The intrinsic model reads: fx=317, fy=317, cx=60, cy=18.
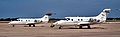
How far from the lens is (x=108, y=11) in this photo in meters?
55.1

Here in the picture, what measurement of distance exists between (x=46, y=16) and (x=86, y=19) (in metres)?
19.1

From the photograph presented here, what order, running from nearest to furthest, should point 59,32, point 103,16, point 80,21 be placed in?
point 59,32 → point 80,21 → point 103,16

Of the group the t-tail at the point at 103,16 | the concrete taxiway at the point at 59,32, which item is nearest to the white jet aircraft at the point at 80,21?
the t-tail at the point at 103,16

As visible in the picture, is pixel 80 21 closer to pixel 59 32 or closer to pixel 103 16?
→ pixel 103 16

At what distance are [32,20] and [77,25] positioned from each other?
18.2m

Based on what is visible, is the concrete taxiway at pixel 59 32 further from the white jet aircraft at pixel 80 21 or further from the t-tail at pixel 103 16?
the t-tail at pixel 103 16

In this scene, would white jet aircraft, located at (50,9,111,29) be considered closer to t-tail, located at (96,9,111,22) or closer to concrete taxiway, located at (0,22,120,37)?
t-tail, located at (96,9,111,22)

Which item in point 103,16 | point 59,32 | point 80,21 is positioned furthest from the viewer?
point 103,16

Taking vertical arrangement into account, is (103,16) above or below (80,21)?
above

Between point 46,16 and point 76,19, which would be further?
point 46,16

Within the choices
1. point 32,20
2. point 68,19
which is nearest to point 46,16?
point 32,20

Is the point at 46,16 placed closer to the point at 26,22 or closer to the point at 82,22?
the point at 26,22

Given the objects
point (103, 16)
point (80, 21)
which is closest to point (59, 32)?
point (80, 21)

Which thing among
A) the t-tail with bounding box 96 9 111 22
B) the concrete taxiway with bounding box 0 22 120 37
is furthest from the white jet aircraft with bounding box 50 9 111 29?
the concrete taxiway with bounding box 0 22 120 37
